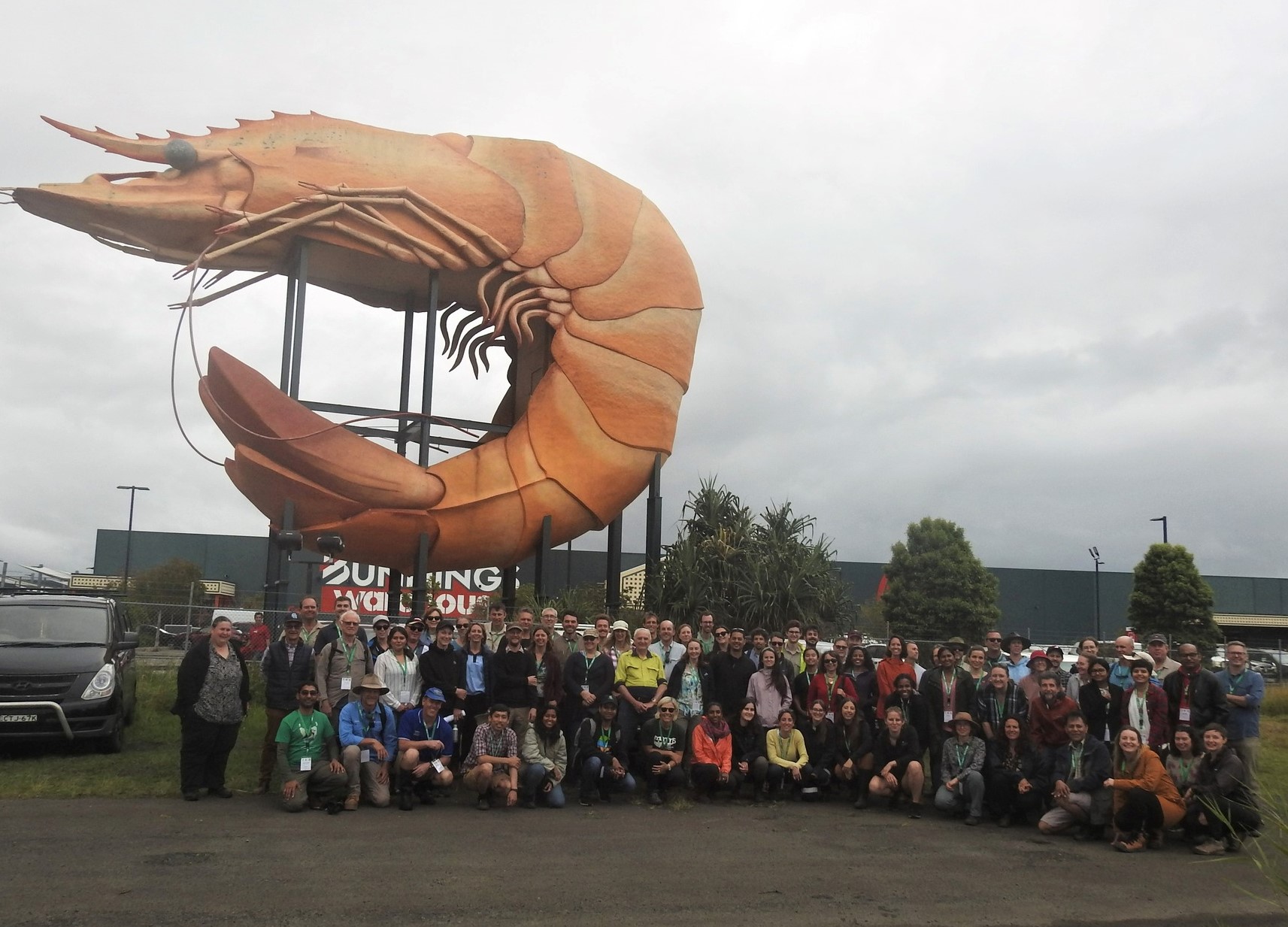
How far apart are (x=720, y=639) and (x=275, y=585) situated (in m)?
7.85

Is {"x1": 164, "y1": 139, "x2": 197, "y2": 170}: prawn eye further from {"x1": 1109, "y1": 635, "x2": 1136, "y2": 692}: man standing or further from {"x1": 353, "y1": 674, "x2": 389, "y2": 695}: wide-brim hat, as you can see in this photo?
{"x1": 1109, "y1": 635, "x2": 1136, "y2": 692}: man standing

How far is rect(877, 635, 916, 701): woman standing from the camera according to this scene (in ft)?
33.0

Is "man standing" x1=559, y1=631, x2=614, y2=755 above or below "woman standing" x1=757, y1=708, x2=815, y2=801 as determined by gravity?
above

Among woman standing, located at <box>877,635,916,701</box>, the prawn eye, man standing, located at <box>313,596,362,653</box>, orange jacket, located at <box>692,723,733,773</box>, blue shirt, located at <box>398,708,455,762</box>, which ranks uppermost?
the prawn eye

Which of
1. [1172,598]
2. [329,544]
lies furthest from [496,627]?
[1172,598]

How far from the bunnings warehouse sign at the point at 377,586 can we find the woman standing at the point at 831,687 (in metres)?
20.2

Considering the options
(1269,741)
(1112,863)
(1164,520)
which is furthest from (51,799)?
(1164,520)

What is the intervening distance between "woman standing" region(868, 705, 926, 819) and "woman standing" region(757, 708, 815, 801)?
2.00ft

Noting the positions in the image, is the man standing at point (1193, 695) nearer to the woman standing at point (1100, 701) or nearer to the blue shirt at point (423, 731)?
the woman standing at point (1100, 701)

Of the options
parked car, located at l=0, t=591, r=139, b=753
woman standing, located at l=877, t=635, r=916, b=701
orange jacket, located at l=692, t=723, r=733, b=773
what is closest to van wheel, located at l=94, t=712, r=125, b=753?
parked car, located at l=0, t=591, r=139, b=753

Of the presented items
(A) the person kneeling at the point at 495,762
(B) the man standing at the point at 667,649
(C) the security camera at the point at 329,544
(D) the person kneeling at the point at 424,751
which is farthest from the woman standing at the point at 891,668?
(C) the security camera at the point at 329,544

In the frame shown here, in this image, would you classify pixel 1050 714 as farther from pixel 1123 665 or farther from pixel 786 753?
pixel 786 753

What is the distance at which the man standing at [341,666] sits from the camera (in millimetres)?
9117

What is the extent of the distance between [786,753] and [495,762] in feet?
9.10
